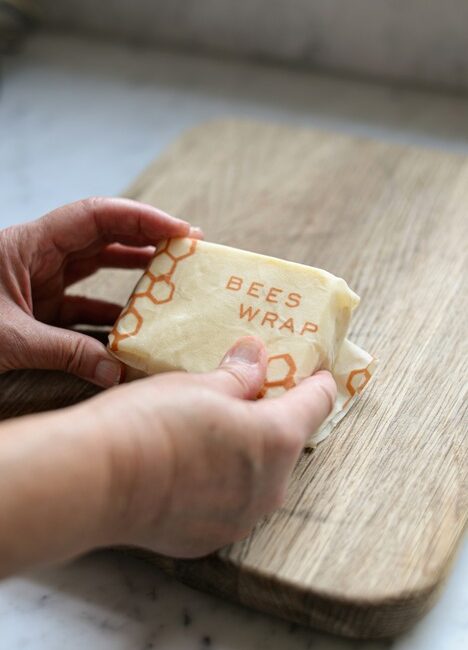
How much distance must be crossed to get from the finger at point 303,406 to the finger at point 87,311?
28 centimetres

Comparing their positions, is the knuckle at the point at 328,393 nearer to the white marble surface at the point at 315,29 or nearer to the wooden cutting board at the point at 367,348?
the wooden cutting board at the point at 367,348

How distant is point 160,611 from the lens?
2.45ft

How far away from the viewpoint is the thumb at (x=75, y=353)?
33.0 inches

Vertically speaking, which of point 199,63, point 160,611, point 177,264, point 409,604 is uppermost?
point 199,63

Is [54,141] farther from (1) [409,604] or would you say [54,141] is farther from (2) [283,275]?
(1) [409,604]

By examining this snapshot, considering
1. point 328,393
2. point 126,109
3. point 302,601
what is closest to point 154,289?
point 328,393

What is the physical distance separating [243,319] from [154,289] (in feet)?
0.31

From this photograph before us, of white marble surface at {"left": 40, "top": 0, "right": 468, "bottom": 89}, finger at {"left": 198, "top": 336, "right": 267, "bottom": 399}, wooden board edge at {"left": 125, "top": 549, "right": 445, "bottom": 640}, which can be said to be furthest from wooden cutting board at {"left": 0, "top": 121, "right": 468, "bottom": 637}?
white marble surface at {"left": 40, "top": 0, "right": 468, "bottom": 89}

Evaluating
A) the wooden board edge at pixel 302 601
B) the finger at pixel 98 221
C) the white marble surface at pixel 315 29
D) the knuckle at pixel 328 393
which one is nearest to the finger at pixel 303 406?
the knuckle at pixel 328 393

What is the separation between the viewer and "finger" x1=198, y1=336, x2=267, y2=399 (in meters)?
0.72

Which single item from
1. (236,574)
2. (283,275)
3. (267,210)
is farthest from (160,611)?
(267,210)

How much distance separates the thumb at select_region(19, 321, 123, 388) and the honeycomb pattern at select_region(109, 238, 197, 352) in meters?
0.03

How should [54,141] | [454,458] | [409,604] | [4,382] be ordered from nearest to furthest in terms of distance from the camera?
[409,604] → [454,458] → [4,382] → [54,141]

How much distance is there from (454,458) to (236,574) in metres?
0.23
